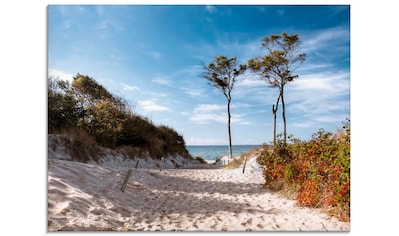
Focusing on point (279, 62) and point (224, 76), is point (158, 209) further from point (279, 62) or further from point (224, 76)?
point (224, 76)

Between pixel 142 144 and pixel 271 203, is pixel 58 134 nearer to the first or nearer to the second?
pixel 142 144

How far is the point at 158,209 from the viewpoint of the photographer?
4.83 metres

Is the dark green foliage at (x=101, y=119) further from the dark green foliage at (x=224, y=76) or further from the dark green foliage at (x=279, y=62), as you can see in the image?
the dark green foliage at (x=279, y=62)

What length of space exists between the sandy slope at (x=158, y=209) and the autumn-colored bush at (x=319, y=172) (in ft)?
0.85

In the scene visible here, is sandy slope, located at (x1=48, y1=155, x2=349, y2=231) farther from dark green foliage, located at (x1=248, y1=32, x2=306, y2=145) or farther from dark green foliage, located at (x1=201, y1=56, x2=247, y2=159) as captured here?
dark green foliage, located at (x1=201, y1=56, x2=247, y2=159)

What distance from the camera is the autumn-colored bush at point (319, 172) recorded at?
164 inches

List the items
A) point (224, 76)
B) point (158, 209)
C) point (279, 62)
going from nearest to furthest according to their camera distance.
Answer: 1. point (158, 209)
2. point (279, 62)
3. point (224, 76)

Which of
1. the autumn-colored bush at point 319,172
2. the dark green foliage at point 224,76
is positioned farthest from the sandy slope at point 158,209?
the dark green foliage at point 224,76

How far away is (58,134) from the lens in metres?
8.24

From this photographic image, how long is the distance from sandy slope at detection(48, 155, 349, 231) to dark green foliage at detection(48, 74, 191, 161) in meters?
3.31

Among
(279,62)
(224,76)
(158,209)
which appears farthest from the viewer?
(224,76)

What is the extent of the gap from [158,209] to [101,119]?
291 inches

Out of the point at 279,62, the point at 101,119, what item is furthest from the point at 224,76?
the point at 101,119
